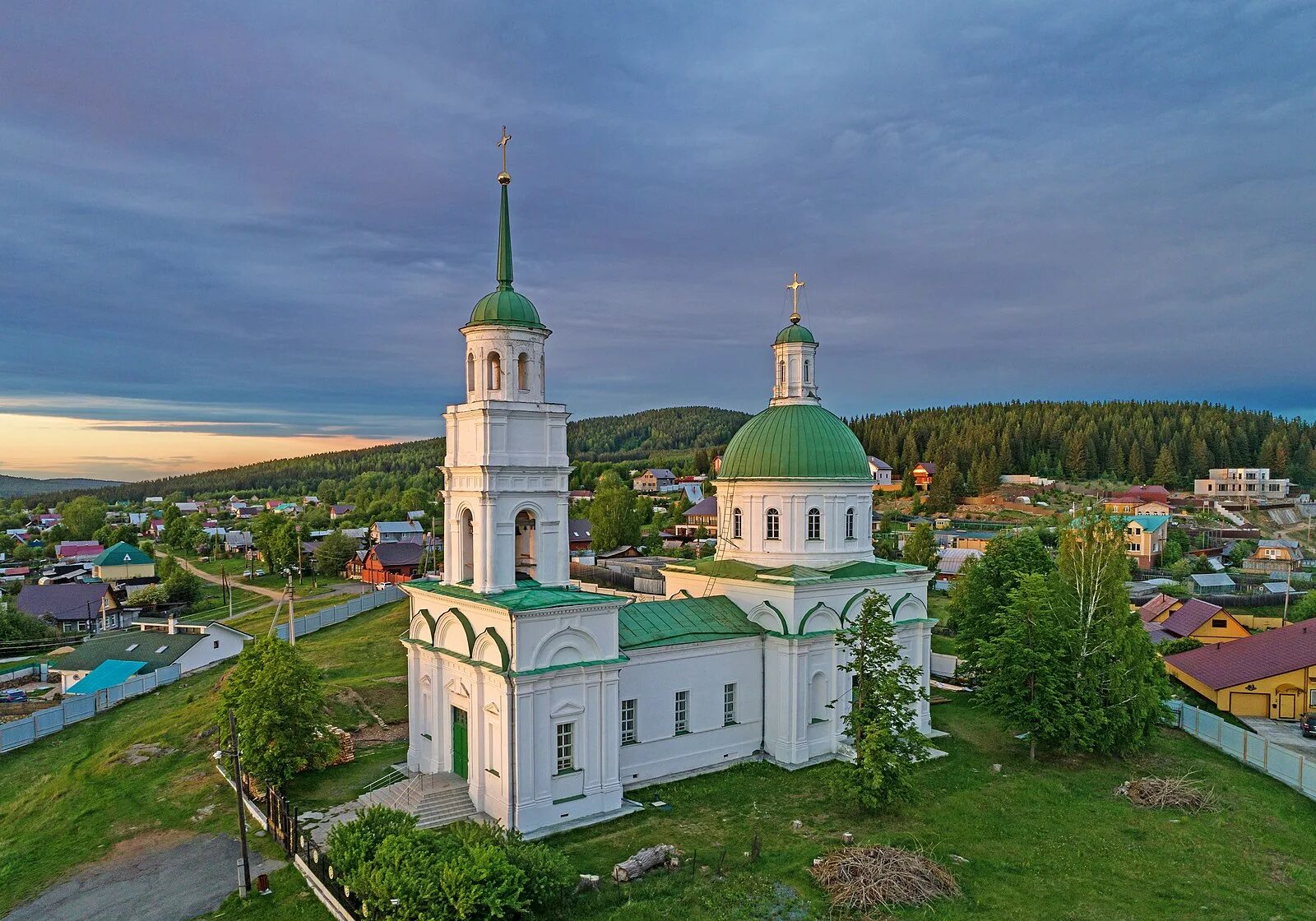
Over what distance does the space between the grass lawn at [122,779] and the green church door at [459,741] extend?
18.6 ft

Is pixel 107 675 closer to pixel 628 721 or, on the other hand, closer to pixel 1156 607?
pixel 628 721

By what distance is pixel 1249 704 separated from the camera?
1259 inches

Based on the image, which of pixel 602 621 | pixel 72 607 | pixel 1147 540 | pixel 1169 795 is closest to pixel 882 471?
pixel 1147 540

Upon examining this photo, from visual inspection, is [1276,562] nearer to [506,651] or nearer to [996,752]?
[996,752]

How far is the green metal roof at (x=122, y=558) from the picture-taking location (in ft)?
246

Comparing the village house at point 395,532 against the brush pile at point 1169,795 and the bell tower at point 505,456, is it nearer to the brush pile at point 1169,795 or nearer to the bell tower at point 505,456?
the bell tower at point 505,456


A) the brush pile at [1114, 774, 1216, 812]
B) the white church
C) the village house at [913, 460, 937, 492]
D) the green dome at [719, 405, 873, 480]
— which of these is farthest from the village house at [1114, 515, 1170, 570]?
the brush pile at [1114, 774, 1216, 812]

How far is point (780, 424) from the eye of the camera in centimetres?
2934

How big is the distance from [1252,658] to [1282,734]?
430cm

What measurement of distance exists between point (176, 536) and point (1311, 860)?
107 m

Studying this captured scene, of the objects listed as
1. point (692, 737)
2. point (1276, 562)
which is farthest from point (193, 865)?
point (1276, 562)

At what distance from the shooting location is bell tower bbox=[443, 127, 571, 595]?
72.1ft

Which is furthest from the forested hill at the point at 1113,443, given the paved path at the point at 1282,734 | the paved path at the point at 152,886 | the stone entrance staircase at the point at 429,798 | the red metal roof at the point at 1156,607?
the paved path at the point at 152,886

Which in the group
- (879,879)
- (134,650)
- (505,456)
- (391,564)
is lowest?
(134,650)
